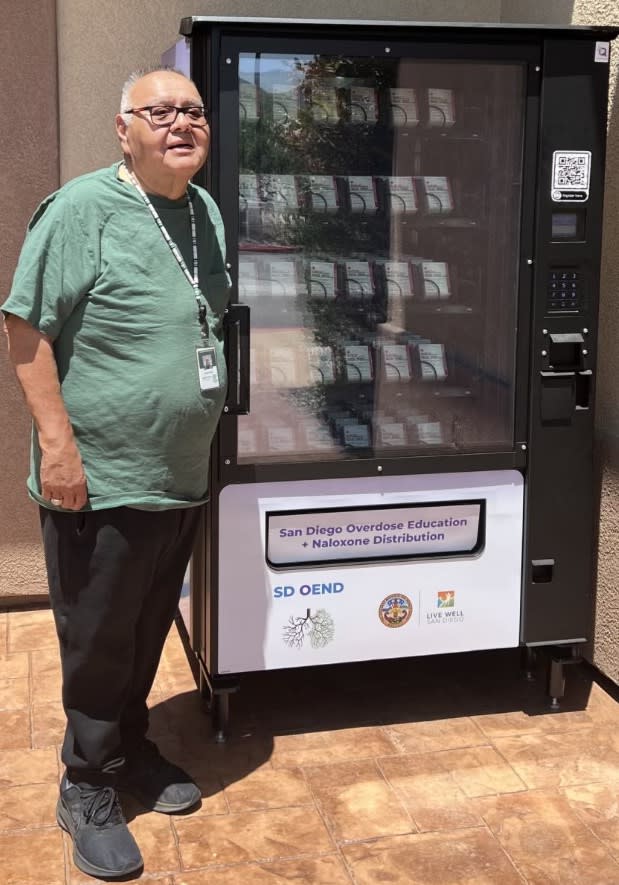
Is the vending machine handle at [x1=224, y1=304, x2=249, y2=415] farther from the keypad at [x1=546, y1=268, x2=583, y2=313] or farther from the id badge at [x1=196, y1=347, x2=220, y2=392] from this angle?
the keypad at [x1=546, y1=268, x2=583, y2=313]

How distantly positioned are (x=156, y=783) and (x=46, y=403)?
114 cm

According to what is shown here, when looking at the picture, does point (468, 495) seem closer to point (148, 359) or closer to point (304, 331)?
point (304, 331)

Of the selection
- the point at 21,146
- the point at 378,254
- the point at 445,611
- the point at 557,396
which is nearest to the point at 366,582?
the point at 445,611

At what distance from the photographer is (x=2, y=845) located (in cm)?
283

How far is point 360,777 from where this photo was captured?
3.23 metres

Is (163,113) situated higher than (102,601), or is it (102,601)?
(163,113)

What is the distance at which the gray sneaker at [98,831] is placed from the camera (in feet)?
8.96

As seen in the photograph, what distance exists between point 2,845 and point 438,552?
60.4 inches

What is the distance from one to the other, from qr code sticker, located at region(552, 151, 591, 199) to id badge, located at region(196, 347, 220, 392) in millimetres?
1261

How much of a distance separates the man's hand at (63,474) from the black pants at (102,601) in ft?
0.29

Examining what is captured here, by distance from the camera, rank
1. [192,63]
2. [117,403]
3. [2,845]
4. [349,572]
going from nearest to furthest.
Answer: [117,403], [2,845], [192,63], [349,572]

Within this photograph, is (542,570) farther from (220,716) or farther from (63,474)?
(63,474)

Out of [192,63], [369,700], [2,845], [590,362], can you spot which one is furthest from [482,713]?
[192,63]

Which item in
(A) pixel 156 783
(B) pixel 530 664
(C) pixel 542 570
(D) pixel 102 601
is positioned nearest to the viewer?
(D) pixel 102 601
